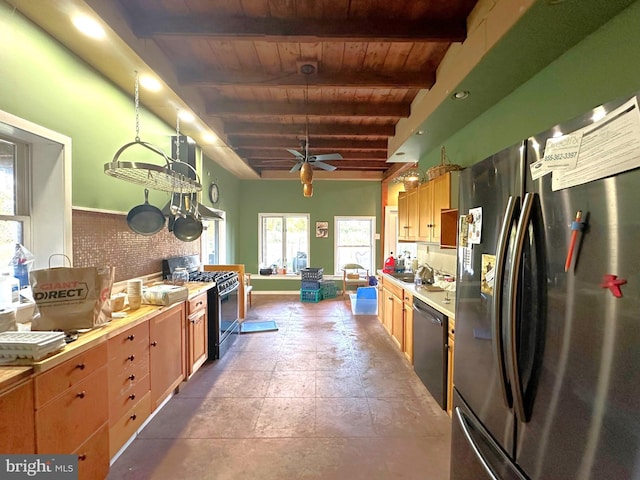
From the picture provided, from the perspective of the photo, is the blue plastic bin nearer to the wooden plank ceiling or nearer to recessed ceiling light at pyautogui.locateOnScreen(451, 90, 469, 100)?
the wooden plank ceiling

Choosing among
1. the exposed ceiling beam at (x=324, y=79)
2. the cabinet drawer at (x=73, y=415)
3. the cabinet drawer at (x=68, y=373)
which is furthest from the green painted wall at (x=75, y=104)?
the cabinet drawer at (x=73, y=415)

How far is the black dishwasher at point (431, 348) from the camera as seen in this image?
2.27 metres

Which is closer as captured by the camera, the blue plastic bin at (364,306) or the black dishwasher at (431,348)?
the black dishwasher at (431,348)

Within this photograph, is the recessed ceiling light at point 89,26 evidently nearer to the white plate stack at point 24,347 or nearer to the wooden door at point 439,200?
the white plate stack at point 24,347

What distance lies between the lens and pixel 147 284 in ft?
9.48

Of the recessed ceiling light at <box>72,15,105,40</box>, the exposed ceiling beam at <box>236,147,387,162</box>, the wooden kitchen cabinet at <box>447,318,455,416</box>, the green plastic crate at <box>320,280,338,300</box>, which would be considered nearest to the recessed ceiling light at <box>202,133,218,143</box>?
the exposed ceiling beam at <box>236,147,387,162</box>

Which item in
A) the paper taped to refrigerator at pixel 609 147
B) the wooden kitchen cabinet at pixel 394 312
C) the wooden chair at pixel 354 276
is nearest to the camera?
the paper taped to refrigerator at pixel 609 147

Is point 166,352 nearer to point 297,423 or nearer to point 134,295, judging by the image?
point 134,295

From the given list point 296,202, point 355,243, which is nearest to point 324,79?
point 296,202

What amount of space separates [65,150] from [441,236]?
329cm

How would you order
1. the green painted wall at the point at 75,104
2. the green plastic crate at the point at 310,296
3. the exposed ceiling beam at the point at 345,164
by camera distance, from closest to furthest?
the green painted wall at the point at 75,104, the exposed ceiling beam at the point at 345,164, the green plastic crate at the point at 310,296

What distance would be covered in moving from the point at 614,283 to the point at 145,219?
10.2ft

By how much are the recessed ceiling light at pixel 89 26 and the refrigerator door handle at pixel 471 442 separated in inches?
116

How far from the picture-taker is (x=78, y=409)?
1413 mm
